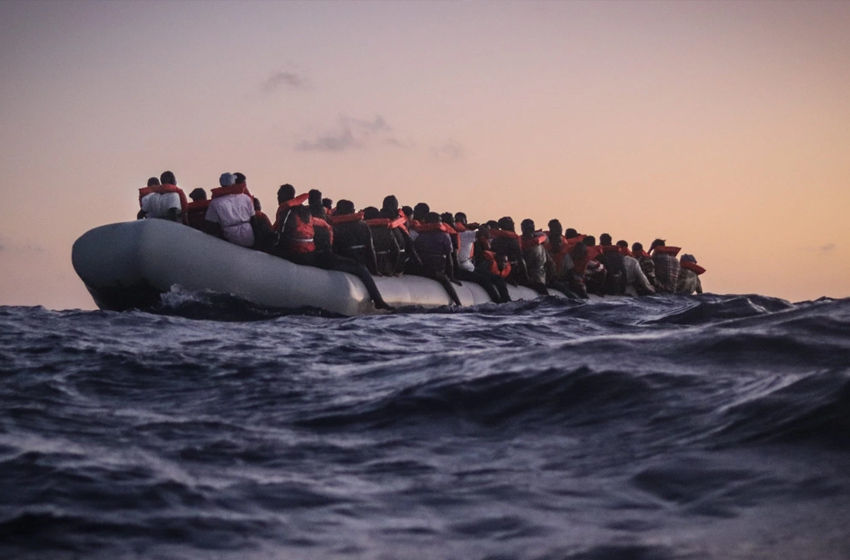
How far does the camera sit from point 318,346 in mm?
8023

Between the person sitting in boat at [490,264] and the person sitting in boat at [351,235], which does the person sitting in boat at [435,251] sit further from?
the person sitting in boat at [351,235]

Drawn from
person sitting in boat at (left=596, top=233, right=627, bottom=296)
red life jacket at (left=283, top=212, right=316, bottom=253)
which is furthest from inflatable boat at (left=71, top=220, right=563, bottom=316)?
person sitting in boat at (left=596, top=233, right=627, bottom=296)

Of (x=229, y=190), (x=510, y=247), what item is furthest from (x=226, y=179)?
(x=510, y=247)

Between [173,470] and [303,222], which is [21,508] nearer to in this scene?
[173,470]

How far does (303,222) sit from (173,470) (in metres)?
9.63

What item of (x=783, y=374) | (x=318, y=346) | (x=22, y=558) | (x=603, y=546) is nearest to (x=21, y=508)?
(x=22, y=558)

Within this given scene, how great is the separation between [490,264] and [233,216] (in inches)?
289

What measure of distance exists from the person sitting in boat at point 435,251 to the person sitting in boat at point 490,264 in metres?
1.86

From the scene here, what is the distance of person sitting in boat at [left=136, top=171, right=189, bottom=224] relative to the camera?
1309cm

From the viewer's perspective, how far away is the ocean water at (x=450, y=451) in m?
2.75

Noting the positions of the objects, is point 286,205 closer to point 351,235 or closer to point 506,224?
point 351,235

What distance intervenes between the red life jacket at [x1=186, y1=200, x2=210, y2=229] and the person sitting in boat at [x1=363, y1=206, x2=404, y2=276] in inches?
113

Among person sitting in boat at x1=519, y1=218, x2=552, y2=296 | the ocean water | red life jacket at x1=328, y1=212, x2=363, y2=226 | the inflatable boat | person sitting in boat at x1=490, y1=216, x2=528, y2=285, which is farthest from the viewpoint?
person sitting in boat at x1=519, y1=218, x2=552, y2=296

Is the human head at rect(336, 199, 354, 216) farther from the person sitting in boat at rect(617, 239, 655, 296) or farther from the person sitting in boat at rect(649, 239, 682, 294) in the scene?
the person sitting in boat at rect(649, 239, 682, 294)
